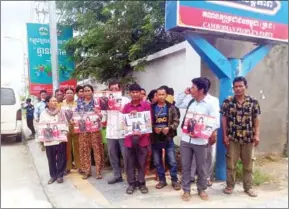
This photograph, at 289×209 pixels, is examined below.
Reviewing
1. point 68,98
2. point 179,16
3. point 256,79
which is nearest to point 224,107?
point 179,16

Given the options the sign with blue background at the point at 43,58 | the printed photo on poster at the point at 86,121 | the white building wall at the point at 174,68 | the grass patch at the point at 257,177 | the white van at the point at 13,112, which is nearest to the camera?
the grass patch at the point at 257,177

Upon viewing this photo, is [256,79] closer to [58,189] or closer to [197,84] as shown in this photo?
[197,84]

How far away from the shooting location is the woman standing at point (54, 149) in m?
4.68

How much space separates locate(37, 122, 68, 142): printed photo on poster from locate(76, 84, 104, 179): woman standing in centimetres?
35

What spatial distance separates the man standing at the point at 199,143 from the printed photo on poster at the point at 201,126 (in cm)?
4

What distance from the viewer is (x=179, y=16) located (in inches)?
155

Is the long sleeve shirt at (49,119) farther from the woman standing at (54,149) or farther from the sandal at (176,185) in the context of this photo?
the sandal at (176,185)

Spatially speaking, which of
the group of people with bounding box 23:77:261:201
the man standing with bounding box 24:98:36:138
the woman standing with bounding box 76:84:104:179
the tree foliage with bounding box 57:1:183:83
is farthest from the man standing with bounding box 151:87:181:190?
the man standing with bounding box 24:98:36:138

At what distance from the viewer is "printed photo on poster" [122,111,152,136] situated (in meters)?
4.07

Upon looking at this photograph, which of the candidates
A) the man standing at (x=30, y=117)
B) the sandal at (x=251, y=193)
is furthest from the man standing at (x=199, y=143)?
the man standing at (x=30, y=117)

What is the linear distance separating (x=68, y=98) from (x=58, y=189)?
1445 millimetres

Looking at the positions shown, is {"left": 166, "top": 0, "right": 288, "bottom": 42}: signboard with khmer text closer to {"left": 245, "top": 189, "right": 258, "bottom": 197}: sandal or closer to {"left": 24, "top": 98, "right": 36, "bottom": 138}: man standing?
{"left": 245, "top": 189, "right": 258, "bottom": 197}: sandal

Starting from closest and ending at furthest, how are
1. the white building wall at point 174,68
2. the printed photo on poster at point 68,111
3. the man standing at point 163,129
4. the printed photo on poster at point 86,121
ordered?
the man standing at point 163,129, the printed photo on poster at point 86,121, the printed photo on poster at point 68,111, the white building wall at point 174,68

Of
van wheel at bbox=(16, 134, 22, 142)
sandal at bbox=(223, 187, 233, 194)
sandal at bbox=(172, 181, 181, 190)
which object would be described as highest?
van wheel at bbox=(16, 134, 22, 142)
